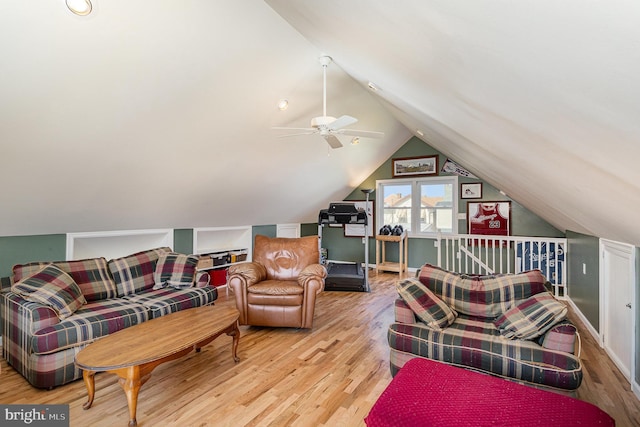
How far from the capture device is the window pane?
702 centimetres

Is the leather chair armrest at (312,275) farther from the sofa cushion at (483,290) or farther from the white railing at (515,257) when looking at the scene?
the white railing at (515,257)

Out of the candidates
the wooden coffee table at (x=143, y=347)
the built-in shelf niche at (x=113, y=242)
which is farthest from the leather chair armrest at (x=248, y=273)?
the built-in shelf niche at (x=113, y=242)

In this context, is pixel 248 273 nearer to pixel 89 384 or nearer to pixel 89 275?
pixel 89 275

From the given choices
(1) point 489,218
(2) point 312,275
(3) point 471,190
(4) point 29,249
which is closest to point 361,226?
(3) point 471,190

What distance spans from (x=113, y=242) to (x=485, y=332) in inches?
192

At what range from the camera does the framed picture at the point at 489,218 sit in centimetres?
597

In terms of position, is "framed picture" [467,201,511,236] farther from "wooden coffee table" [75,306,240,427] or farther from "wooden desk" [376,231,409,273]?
"wooden coffee table" [75,306,240,427]

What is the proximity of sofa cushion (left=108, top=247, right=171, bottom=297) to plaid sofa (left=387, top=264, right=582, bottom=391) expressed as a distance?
2950mm

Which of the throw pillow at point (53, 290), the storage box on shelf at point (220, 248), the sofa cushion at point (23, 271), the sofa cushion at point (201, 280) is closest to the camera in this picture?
the throw pillow at point (53, 290)

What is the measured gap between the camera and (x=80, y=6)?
188cm

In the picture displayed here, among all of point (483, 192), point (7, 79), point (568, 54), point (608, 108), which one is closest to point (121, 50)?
point (7, 79)

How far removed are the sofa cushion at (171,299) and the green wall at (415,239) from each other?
14.5ft

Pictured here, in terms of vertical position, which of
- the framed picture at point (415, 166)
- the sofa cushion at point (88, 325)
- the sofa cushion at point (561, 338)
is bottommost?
the sofa cushion at point (88, 325)

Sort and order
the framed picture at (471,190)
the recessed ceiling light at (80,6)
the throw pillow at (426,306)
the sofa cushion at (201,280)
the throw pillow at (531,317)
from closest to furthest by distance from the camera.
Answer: the recessed ceiling light at (80,6) → the throw pillow at (531,317) → the throw pillow at (426,306) → the sofa cushion at (201,280) → the framed picture at (471,190)
